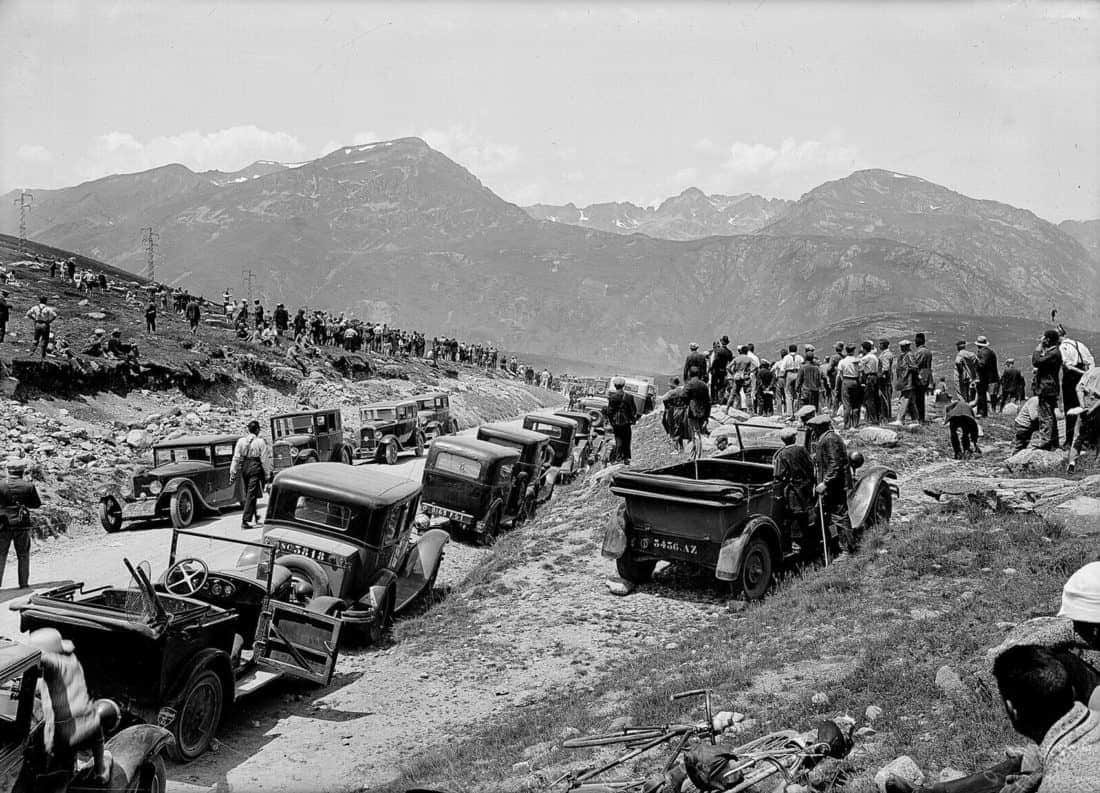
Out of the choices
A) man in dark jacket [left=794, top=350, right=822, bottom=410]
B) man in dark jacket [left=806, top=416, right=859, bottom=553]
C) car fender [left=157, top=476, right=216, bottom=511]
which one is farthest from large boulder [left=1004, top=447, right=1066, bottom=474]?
car fender [left=157, top=476, right=216, bottom=511]

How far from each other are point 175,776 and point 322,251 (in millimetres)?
200606

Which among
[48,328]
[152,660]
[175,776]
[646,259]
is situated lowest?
[175,776]

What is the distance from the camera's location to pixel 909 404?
62.2 ft

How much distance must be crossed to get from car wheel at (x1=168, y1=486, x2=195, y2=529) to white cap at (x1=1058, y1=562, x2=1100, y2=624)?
15.8 m

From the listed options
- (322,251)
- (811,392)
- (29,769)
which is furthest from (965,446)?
(322,251)

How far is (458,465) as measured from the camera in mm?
16953

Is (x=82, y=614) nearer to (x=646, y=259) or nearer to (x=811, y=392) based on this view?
(x=811, y=392)

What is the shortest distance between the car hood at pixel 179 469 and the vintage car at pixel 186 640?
29.7ft

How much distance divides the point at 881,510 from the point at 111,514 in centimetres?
1342

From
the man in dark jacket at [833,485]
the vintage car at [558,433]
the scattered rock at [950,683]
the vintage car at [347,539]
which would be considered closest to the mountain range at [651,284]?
the vintage car at [558,433]

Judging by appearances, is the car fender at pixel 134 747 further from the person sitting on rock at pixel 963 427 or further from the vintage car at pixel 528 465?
the person sitting on rock at pixel 963 427

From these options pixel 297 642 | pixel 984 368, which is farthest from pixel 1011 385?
pixel 297 642

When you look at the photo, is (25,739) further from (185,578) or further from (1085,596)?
(1085,596)

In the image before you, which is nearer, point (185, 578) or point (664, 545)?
point (185, 578)
